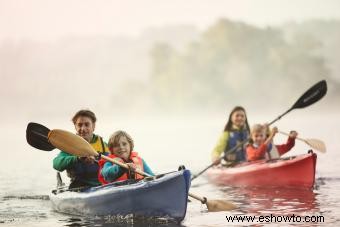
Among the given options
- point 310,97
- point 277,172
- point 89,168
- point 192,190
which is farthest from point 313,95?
point 89,168

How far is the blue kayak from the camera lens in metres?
3.60

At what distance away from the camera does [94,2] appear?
21.4 m

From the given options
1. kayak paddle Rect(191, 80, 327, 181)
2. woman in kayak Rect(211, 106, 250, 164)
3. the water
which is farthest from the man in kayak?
woman in kayak Rect(211, 106, 250, 164)

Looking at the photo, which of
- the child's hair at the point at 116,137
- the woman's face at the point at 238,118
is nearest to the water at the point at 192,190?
the child's hair at the point at 116,137

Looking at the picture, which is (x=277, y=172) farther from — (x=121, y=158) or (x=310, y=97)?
(x=121, y=158)

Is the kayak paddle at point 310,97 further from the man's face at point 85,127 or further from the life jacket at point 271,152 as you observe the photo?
the man's face at point 85,127

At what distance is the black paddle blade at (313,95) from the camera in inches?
214

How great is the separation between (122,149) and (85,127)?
360 mm

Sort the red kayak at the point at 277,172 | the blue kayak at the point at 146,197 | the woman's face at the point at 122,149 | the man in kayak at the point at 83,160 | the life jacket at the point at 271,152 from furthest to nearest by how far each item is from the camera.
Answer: the life jacket at the point at 271,152 → the red kayak at the point at 277,172 → the man in kayak at the point at 83,160 → the woman's face at the point at 122,149 → the blue kayak at the point at 146,197

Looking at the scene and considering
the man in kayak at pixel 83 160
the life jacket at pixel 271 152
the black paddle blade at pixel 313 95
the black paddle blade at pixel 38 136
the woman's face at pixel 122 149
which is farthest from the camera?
the life jacket at pixel 271 152

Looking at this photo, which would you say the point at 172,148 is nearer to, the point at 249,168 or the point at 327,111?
the point at 249,168

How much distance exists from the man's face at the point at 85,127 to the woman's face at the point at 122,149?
12.6 inches

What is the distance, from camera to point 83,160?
4.00 meters

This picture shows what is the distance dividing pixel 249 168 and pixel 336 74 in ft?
56.1
